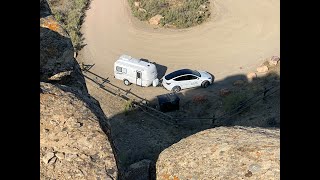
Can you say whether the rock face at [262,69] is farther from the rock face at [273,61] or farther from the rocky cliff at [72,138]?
the rocky cliff at [72,138]

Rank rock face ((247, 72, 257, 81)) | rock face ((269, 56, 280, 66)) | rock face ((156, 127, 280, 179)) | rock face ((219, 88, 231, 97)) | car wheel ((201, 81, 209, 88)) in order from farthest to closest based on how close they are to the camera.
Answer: rock face ((269, 56, 280, 66)), rock face ((247, 72, 257, 81)), car wheel ((201, 81, 209, 88)), rock face ((219, 88, 231, 97)), rock face ((156, 127, 280, 179))

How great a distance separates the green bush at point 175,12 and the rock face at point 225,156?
26.5m

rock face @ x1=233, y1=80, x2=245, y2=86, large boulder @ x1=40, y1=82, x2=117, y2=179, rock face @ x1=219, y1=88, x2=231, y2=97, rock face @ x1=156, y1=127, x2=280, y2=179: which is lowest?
rock face @ x1=219, y1=88, x2=231, y2=97

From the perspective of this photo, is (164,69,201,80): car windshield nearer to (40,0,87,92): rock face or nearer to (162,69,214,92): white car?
(162,69,214,92): white car

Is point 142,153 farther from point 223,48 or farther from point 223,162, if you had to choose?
point 223,48

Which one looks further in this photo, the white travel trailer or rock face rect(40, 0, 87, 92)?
the white travel trailer

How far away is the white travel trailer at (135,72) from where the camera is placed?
28.5 meters

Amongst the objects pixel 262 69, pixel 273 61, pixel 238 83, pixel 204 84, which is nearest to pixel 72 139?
pixel 204 84

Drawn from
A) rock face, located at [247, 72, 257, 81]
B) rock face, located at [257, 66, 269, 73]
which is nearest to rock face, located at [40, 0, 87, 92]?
rock face, located at [247, 72, 257, 81]

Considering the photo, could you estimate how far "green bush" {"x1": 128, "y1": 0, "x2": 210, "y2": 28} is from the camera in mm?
36750

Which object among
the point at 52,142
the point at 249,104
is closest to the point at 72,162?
the point at 52,142

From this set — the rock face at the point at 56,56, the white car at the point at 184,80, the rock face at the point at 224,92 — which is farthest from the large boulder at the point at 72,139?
the white car at the point at 184,80

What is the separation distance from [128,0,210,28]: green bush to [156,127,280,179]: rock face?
2648 cm
